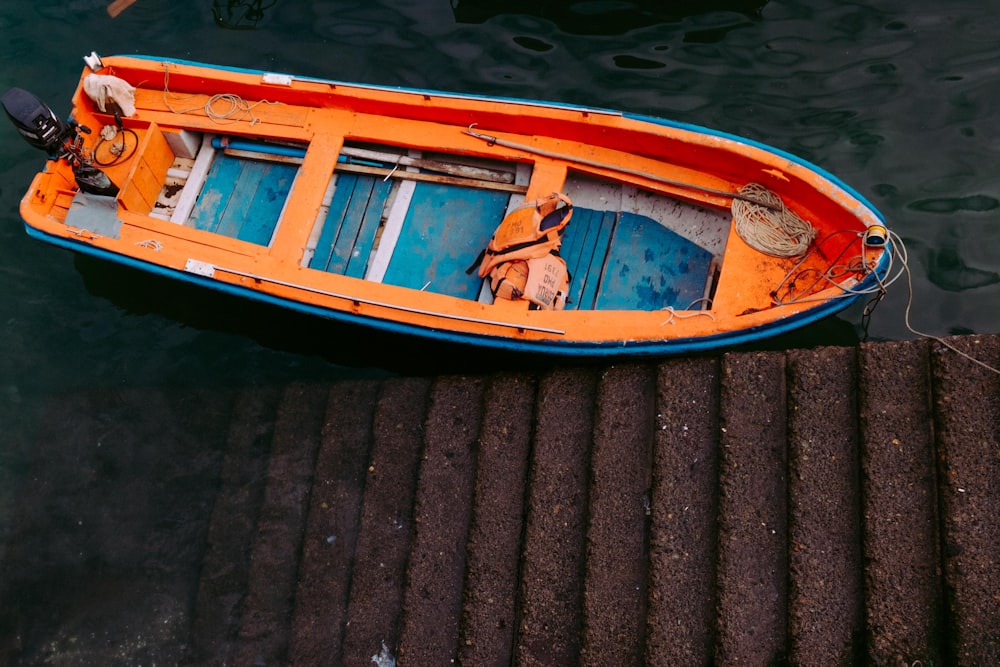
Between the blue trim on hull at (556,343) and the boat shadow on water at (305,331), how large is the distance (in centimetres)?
82

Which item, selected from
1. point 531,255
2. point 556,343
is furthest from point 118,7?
point 556,343

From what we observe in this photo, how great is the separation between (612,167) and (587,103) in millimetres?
1913

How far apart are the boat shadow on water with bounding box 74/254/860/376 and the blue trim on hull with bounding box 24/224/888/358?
32.4 inches

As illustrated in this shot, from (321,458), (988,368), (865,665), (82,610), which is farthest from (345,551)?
(988,368)

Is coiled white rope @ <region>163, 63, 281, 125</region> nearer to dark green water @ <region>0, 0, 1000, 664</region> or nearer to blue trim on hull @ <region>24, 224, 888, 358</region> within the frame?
blue trim on hull @ <region>24, 224, 888, 358</region>

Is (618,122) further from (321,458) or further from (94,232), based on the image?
(94,232)

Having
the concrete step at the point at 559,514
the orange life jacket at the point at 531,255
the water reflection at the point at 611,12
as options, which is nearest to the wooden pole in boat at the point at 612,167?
the orange life jacket at the point at 531,255

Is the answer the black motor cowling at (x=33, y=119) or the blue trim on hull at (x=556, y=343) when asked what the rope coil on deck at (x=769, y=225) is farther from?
the black motor cowling at (x=33, y=119)

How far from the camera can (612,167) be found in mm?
6586

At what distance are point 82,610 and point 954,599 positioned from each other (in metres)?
7.12

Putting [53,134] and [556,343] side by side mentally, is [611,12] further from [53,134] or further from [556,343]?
[53,134]

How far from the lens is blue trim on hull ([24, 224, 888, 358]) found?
230 inches

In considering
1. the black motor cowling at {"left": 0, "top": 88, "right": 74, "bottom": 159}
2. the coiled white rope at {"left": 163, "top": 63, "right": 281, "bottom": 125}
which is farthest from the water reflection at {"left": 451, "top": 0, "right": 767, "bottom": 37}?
the black motor cowling at {"left": 0, "top": 88, "right": 74, "bottom": 159}

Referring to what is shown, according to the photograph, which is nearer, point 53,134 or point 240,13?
point 53,134
